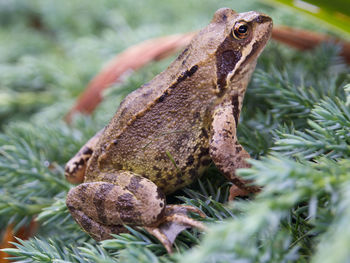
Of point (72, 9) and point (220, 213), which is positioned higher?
point (72, 9)

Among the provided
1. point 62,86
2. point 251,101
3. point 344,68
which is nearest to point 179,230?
point 251,101

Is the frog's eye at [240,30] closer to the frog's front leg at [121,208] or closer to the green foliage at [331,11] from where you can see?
the green foliage at [331,11]

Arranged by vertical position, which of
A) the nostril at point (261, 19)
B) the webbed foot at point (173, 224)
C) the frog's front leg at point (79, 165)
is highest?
the nostril at point (261, 19)

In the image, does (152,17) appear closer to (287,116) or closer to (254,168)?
(287,116)

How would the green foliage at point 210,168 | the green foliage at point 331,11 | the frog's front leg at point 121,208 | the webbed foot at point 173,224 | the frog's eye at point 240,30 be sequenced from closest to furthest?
the green foliage at point 210,168 → the webbed foot at point 173,224 → the frog's front leg at point 121,208 → the green foliage at point 331,11 → the frog's eye at point 240,30

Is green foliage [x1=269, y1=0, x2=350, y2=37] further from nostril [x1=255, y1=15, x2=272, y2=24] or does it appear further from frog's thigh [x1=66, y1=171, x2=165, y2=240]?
frog's thigh [x1=66, y1=171, x2=165, y2=240]

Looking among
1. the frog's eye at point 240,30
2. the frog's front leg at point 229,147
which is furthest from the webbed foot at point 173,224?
the frog's eye at point 240,30

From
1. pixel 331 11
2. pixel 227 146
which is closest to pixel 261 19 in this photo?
pixel 331 11
